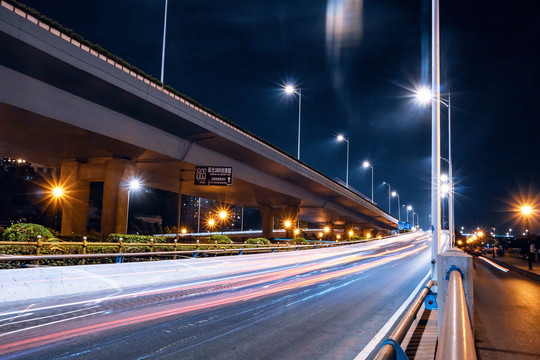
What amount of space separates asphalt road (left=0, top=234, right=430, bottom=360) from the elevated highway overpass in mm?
12321

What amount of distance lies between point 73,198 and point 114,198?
6029 mm

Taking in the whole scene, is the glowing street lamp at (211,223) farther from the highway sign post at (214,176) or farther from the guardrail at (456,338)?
the guardrail at (456,338)

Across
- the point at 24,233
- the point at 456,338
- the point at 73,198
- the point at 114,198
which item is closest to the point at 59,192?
the point at 73,198

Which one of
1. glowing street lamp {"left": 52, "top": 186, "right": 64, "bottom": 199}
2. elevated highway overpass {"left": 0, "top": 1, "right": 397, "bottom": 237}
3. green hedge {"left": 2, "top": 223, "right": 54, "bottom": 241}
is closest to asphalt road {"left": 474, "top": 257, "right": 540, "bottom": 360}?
green hedge {"left": 2, "top": 223, "right": 54, "bottom": 241}

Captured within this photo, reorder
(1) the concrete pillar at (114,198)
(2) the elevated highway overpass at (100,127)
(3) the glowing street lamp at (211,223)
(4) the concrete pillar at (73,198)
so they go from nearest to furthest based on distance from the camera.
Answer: (2) the elevated highway overpass at (100,127)
(1) the concrete pillar at (114,198)
(4) the concrete pillar at (73,198)
(3) the glowing street lamp at (211,223)

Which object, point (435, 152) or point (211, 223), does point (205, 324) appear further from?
point (211, 223)

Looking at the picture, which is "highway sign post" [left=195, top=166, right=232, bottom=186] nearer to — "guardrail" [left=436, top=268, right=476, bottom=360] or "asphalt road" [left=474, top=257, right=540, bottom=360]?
"asphalt road" [left=474, top=257, right=540, bottom=360]

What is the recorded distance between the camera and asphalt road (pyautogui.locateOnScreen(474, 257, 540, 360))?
23.4 feet

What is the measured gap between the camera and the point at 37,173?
80.1 meters

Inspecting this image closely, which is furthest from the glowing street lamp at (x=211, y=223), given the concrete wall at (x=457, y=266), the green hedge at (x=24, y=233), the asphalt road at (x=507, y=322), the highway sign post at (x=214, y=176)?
the concrete wall at (x=457, y=266)

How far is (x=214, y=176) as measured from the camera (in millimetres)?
32312

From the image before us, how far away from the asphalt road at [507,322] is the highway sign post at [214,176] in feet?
67.8

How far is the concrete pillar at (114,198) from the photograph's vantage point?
3003 cm

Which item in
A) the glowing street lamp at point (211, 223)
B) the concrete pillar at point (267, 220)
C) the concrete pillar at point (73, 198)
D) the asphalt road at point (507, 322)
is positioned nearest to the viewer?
the asphalt road at point (507, 322)
